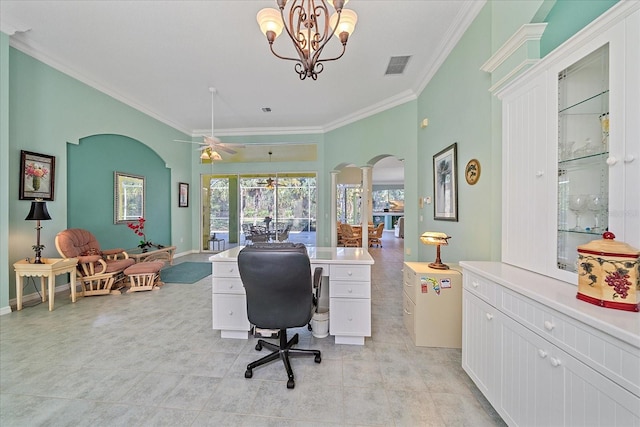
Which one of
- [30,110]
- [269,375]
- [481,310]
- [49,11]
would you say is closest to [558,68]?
[481,310]

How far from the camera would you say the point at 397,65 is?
A: 3812 millimetres

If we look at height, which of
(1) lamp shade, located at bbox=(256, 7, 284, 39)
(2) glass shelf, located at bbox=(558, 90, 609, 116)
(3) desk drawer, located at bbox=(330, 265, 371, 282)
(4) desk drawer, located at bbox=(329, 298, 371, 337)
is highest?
(1) lamp shade, located at bbox=(256, 7, 284, 39)

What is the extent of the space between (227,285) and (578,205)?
270 cm

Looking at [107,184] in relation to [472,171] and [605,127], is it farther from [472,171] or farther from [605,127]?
[605,127]

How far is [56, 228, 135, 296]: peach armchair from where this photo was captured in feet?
11.7

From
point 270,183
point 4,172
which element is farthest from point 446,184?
point 4,172

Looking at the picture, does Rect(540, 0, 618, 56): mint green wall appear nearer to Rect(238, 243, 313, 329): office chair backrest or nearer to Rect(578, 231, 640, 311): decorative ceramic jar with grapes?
Rect(578, 231, 640, 311): decorative ceramic jar with grapes

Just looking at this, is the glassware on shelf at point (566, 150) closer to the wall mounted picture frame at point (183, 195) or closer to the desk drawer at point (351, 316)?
the desk drawer at point (351, 316)

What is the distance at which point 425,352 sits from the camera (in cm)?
230

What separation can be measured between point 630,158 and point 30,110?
232 inches

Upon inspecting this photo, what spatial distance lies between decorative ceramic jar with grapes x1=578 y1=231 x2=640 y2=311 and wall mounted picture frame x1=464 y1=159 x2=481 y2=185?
1607mm

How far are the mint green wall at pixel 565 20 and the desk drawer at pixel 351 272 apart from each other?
82.8 inches

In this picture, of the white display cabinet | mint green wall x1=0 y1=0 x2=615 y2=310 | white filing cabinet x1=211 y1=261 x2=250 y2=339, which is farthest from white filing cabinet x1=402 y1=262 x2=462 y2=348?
white filing cabinet x1=211 y1=261 x2=250 y2=339

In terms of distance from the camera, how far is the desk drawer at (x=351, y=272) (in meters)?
2.33
